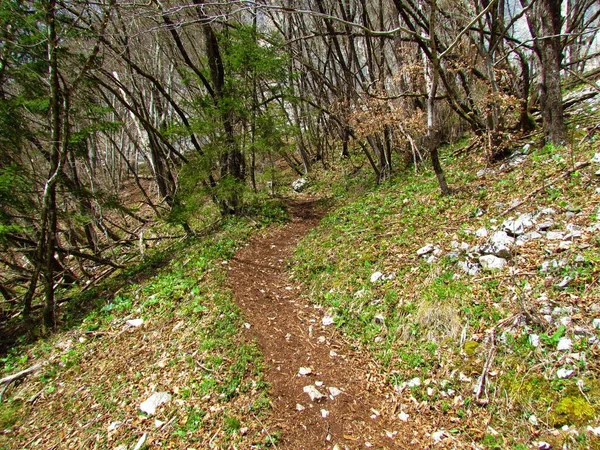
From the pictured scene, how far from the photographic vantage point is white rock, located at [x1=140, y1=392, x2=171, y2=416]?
3.61 meters

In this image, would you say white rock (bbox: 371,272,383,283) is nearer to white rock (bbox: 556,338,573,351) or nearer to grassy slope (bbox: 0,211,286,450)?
grassy slope (bbox: 0,211,286,450)

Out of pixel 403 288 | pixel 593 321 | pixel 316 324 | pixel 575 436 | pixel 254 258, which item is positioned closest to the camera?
pixel 575 436

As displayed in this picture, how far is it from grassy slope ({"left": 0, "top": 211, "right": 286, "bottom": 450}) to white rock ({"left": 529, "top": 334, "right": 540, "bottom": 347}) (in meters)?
2.60

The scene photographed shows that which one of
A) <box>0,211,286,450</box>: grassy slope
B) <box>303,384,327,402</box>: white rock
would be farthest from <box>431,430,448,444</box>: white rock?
<box>0,211,286,450</box>: grassy slope

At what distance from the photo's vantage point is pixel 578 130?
20.0 ft

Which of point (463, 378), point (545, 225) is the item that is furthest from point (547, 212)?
point (463, 378)

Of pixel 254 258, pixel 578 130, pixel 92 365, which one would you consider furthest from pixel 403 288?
pixel 578 130

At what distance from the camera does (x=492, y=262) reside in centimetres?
386

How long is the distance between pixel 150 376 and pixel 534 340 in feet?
14.1

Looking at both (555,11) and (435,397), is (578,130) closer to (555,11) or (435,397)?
(555,11)

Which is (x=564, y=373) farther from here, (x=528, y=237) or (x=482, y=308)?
(x=528, y=237)

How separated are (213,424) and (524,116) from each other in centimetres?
810

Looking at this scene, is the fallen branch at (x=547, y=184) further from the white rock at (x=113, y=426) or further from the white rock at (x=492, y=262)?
the white rock at (x=113, y=426)

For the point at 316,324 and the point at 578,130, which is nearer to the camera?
the point at 316,324
